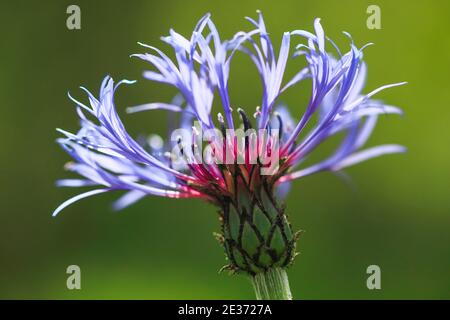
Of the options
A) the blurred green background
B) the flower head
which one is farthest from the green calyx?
the blurred green background

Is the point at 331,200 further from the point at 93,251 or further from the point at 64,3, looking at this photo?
the point at 64,3

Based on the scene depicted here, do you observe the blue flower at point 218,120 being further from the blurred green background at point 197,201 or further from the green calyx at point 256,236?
the blurred green background at point 197,201

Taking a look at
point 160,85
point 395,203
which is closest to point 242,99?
point 160,85

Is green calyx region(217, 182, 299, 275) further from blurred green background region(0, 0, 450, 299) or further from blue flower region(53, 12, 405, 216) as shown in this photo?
blurred green background region(0, 0, 450, 299)

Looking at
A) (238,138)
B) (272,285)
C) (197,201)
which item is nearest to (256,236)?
(272,285)

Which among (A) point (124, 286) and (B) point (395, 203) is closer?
(A) point (124, 286)

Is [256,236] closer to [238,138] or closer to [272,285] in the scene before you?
[272,285]
